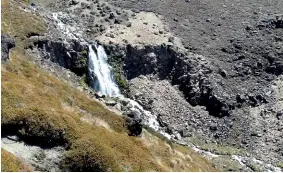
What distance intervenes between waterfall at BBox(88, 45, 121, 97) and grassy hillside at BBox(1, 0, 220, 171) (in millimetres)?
21784

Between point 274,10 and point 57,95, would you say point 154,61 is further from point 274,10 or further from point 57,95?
point 57,95

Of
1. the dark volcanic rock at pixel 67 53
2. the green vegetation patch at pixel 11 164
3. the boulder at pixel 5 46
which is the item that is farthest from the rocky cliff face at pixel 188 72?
the green vegetation patch at pixel 11 164

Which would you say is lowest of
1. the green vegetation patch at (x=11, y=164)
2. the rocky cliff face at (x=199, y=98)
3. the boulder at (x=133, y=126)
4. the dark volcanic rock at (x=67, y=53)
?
the rocky cliff face at (x=199, y=98)

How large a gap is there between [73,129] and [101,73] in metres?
37.5

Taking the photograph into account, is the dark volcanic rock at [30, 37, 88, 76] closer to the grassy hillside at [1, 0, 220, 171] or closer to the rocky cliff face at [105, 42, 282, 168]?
the rocky cliff face at [105, 42, 282, 168]

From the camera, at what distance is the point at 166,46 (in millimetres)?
88312

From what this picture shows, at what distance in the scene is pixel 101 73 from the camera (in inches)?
3219

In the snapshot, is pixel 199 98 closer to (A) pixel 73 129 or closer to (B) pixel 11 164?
(A) pixel 73 129

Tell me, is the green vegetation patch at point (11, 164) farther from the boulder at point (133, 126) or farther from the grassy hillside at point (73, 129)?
the boulder at point (133, 126)

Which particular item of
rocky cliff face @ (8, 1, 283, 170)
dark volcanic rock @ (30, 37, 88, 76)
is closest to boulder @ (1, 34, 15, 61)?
rocky cliff face @ (8, 1, 283, 170)

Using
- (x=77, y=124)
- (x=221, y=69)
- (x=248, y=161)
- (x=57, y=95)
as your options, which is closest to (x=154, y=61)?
(x=221, y=69)

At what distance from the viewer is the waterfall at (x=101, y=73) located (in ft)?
261

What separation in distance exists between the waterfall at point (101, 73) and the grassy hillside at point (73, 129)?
21.8 m

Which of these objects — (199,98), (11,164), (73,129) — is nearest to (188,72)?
(199,98)
